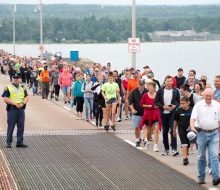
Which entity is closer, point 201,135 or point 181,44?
point 201,135

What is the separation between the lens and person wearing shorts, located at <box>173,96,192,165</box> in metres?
18.7

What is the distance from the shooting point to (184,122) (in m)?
18.8

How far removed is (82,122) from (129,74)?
232 cm

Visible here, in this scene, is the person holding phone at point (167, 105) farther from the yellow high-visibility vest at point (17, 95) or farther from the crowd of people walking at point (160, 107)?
the yellow high-visibility vest at point (17, 95)

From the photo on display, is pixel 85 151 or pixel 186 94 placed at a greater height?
pixel 186 94

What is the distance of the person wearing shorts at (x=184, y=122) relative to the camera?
61.3ft

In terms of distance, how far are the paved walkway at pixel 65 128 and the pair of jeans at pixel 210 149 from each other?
11.4 inches

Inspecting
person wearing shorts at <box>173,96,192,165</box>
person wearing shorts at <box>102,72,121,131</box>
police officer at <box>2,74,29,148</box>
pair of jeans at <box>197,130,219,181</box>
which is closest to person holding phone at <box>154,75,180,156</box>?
person wearing shorts at <box>173,96,192,165</box>

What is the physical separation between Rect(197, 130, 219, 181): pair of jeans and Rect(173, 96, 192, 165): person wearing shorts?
6.37ft

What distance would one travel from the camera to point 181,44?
197m

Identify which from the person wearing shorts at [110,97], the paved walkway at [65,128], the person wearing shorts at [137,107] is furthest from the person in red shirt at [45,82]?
the person wearing shorts at [137,107]

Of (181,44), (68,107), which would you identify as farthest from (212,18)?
(68,107)

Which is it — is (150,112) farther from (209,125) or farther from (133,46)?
(133,46)

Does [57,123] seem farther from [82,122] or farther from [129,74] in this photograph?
[129,74]
